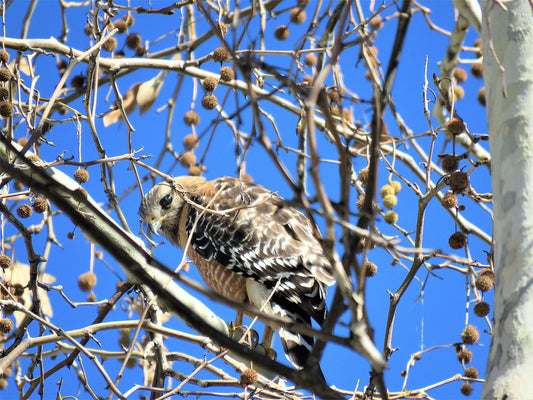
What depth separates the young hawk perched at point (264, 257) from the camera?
3947 millimetres

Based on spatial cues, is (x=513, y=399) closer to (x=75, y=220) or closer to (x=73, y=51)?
(x=75, y=220)

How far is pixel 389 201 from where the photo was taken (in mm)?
2871

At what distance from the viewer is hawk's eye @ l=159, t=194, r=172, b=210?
17.3 feet

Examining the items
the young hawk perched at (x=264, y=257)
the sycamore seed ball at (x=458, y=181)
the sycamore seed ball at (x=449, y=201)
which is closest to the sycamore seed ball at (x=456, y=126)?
the sycamore seed ball at (x=458, y=181)

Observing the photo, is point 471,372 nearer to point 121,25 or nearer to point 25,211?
point 25,211

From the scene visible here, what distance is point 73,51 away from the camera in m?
3.15

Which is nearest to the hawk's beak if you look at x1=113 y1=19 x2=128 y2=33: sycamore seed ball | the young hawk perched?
the young hawk perched

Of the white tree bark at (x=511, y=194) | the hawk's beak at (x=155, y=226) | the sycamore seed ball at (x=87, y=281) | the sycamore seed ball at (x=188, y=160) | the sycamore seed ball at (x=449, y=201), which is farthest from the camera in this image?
the hawk's beak at (x=155, y=226)

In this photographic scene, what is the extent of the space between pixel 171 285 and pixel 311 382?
6.23 feet

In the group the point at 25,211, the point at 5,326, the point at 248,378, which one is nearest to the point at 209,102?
the point at 25,211

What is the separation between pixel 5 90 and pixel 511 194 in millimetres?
2212

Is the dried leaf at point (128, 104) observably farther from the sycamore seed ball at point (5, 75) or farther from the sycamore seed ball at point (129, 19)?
the sycamore seed ball at point (5, 75)

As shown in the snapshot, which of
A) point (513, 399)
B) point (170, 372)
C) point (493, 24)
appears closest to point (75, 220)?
point (513, 399)

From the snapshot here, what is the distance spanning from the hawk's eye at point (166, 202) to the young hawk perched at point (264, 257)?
0.44 meters
